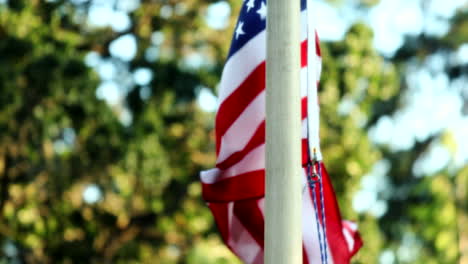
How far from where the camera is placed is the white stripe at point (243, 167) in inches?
267

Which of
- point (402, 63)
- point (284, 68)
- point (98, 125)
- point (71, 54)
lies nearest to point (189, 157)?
point (98, 125)


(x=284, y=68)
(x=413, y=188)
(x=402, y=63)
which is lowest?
(x=413, y=188)

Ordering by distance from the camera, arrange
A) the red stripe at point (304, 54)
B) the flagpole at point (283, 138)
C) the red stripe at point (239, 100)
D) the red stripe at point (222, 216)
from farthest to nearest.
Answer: the red stripe at point (222, 216) < the red stripe at point (239, 100) < the red stripe at point (304, 54) < the flagpole at point (283, 138)

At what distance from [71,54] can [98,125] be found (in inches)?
61.2

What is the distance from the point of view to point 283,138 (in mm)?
4293

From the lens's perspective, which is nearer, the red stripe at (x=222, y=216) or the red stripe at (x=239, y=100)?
the red stripe at (x=239, y=100)

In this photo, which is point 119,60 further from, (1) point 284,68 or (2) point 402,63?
(1) point 284,68

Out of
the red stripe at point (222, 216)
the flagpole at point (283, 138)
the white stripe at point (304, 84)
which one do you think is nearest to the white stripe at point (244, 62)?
the white stripe at point (304, 84)

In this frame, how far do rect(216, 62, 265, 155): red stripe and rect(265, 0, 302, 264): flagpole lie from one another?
7.99 ft

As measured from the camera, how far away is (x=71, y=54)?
16734 mm

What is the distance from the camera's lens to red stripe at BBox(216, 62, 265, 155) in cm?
695

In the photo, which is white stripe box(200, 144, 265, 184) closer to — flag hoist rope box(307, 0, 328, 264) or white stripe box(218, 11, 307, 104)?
white stripe box(218, 11, 307, 104)

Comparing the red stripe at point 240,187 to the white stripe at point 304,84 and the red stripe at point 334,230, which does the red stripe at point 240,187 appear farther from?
the white stripe at point 304,84

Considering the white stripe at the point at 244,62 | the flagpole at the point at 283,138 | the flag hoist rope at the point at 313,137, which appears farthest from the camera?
the white stripe at the point at 244,62
